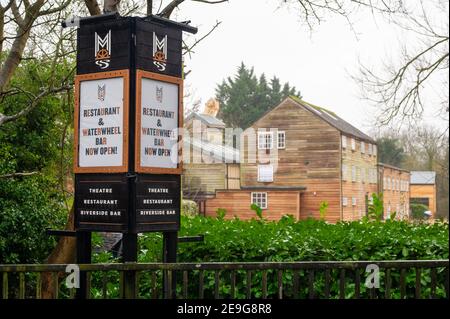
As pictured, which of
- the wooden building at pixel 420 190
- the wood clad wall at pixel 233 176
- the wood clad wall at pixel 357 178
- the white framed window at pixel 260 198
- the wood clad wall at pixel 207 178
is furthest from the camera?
the wooden building at pixel 420 190

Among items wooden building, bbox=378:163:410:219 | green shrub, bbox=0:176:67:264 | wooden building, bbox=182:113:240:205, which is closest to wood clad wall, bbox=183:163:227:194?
wooden building, bbox=182:113:240:205

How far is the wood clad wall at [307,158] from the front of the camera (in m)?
52.9

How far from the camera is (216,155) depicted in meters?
54.3

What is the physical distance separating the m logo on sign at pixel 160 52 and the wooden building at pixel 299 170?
44056 mm

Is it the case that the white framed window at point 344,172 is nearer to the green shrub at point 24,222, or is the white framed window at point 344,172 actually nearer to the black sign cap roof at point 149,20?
the green shrub at point 24,222

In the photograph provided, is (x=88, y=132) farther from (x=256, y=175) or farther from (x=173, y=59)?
(x=256, y=175)

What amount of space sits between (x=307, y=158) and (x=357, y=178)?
592 centimetres

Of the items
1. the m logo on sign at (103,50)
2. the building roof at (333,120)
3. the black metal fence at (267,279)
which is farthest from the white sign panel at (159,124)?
the building roof at (333,120)

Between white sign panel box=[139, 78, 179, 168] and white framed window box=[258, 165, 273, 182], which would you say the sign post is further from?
white framed window box=[258, 165, 273, 182]

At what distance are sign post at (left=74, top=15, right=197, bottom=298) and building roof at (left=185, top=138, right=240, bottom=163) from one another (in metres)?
44.7

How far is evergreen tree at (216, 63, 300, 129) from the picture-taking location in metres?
76.8

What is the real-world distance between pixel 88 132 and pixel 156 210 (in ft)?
3.73

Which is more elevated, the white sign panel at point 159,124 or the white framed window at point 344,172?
the white framed window at point 344,172
